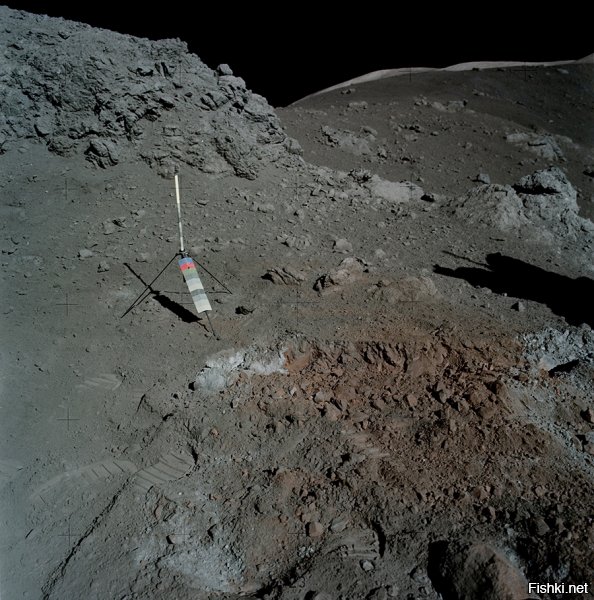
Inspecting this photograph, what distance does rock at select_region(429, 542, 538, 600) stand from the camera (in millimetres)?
2865

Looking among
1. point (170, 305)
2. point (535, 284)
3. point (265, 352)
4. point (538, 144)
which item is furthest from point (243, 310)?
point (538, 144)

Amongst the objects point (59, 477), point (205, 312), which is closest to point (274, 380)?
point (205, 312)

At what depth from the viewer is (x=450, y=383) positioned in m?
4.45

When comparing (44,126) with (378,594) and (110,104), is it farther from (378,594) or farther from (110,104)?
(378,594)

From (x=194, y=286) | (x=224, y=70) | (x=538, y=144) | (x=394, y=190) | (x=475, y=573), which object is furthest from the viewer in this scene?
(x=538, y=144)

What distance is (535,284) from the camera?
6.25 m

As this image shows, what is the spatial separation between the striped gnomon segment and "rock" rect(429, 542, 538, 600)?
3204 mm

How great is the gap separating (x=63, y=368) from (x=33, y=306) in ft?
4.23

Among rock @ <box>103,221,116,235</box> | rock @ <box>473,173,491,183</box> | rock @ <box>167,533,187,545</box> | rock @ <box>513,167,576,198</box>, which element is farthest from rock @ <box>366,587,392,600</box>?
rock @ <box>473,173,491,183</box>

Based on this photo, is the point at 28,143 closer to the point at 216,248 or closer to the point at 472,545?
the point at 216,248

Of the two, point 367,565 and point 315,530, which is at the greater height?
point 367,565

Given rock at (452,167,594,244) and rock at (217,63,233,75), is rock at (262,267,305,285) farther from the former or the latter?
rock at (217,63,233,75)

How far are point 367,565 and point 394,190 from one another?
21.1 feet

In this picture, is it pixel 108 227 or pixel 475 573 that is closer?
pixel 475 573
